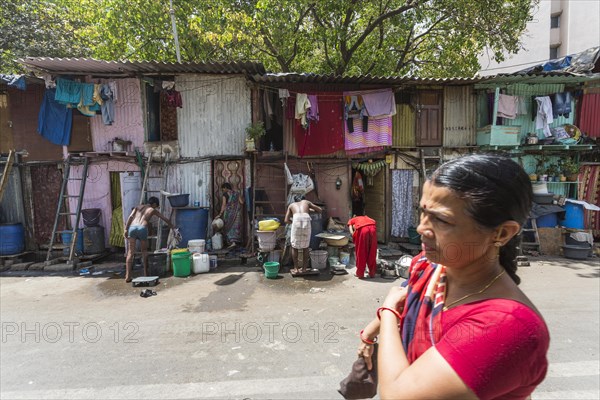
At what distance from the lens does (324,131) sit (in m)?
9.52

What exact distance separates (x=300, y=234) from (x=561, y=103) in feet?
30.5

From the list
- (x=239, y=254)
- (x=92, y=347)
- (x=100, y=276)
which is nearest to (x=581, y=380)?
(x=92, y=347)

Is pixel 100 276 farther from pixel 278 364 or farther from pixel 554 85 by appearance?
pixel 554 85

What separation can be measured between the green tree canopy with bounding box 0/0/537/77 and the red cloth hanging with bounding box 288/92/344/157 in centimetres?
381

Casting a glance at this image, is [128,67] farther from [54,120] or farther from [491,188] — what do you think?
[491,188]

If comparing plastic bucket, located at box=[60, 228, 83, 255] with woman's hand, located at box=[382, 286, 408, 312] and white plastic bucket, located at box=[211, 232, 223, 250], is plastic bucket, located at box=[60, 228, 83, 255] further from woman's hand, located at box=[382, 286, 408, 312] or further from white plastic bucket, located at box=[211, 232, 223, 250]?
woman's hand, located at box=[382, 286, 408, 312]

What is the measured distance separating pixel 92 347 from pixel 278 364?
2503 millimetres

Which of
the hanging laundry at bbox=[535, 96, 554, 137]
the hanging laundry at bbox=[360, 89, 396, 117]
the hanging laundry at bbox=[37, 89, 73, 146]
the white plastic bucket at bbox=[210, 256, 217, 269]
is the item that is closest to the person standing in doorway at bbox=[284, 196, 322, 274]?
the white plastic bucket at bbox=[210, 256, 217, 269]

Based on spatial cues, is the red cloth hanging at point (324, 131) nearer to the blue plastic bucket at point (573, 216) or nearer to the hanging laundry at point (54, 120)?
the hanging laundry at point (54, 120)

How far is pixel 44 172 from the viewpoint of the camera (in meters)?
9.53

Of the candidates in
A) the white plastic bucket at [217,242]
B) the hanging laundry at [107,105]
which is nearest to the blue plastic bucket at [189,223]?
the white plastic bucket at [217,242]

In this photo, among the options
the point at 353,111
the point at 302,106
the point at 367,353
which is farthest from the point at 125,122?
the point at 367,353

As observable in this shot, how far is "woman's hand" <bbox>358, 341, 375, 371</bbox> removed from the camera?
141 centimetres

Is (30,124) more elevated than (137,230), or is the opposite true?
(30,124)
